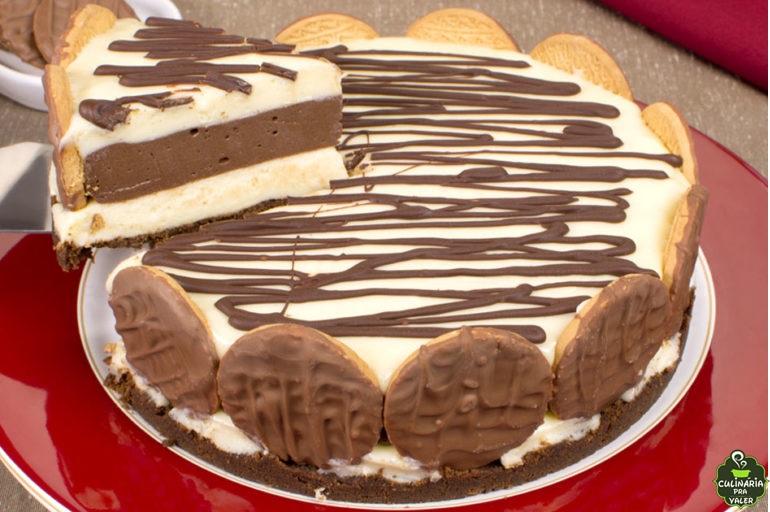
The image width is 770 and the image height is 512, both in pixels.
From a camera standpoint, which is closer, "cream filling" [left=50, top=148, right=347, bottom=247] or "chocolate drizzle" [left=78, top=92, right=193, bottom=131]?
"chocolate drizzle" [left=78, top=92, right=193, bottom=131]

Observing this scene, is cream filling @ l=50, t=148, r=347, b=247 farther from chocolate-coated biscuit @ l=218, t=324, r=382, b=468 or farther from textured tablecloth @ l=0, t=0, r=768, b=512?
textured tablecloth @ l=0, t=0, r=768, b=512

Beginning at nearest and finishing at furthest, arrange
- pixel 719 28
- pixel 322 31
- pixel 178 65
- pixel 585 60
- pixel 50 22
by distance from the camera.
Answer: pixel 178 65
pixel 585 60
pixel 322 31
pixel 50 22
pixel 719 28

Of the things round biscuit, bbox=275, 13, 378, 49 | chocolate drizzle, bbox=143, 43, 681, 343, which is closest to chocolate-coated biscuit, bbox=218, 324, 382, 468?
chocolate drizzle, bbox=143, 43, 681, 343

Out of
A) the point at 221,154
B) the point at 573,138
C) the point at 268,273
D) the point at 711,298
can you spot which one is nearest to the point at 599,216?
the point at 573,138

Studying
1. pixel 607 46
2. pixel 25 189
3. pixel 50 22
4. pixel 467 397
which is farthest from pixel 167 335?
pixel 607 46

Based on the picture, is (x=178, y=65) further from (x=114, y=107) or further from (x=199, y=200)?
(x=199, y=200)

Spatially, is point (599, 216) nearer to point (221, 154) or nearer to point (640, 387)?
point (640, 387)
